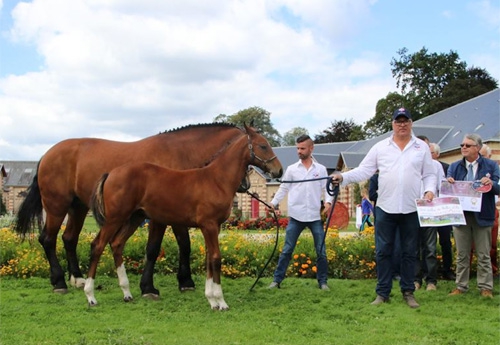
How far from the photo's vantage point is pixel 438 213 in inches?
245

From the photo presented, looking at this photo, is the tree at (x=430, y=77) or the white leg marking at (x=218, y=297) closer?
the white leg marking at (x=218, y=297)

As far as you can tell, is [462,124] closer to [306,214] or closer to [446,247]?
Result: [446,247]

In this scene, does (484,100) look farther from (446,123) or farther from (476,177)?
(476,177)

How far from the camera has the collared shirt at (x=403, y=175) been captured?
631 centimetres

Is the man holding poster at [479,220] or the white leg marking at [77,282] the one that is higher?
the man holding poster at [479,220]

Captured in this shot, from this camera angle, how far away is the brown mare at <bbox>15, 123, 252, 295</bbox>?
7336 millimetres

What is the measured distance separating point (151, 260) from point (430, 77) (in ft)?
186

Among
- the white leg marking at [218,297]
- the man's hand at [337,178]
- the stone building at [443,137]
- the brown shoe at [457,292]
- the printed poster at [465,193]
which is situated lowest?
the brown shoe at [457,292]

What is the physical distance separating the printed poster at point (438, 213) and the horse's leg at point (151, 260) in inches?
140

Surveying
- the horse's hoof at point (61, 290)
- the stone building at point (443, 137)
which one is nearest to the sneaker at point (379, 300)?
the horse's hoof at point (61, 290)

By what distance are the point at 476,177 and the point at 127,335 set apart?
17.1ft

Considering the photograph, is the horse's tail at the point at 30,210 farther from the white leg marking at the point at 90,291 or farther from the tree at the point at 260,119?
the tree at the point at 260,119

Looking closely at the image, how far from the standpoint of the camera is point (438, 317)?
596 centimetres

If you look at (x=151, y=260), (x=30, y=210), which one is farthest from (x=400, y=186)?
(x=30, y=210)
